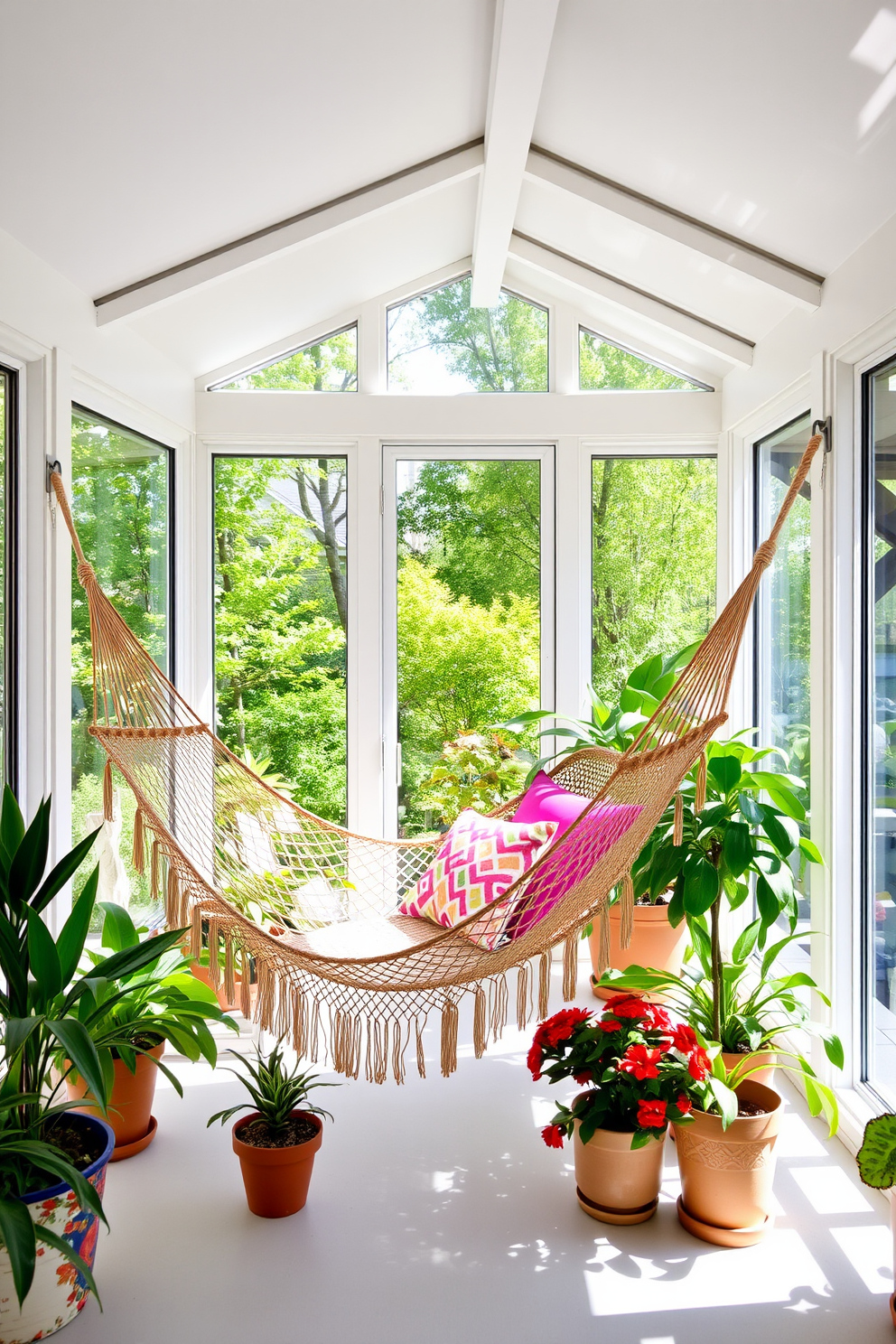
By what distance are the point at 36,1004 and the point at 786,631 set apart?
2200mm

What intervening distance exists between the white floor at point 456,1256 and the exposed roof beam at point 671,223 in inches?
82.7

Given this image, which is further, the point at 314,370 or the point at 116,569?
the point at 314,370

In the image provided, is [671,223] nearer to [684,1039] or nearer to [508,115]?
[508,115]

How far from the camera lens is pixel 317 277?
315 centimetres

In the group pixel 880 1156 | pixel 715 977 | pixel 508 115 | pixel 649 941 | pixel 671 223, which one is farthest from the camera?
pixel 649 941

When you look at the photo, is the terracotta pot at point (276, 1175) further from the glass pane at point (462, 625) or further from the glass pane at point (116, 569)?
the glass pane at point (462, 625)

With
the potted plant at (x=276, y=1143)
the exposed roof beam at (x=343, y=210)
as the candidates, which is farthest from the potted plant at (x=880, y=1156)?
the exposed roof beam at (x=343, y=210)

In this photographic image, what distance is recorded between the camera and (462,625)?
140 inches

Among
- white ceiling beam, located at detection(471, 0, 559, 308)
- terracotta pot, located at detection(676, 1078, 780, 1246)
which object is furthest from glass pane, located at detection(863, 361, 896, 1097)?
white ceiling beam, located at detection(471, 0, 559, 308)

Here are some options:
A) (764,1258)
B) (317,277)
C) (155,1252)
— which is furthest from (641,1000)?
(317,277)

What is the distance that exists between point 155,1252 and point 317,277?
8.92ft

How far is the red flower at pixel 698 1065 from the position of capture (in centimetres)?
190

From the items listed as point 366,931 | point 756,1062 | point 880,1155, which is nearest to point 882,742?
point 756,1062

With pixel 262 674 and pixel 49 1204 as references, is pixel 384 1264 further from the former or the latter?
pixel 262 674
